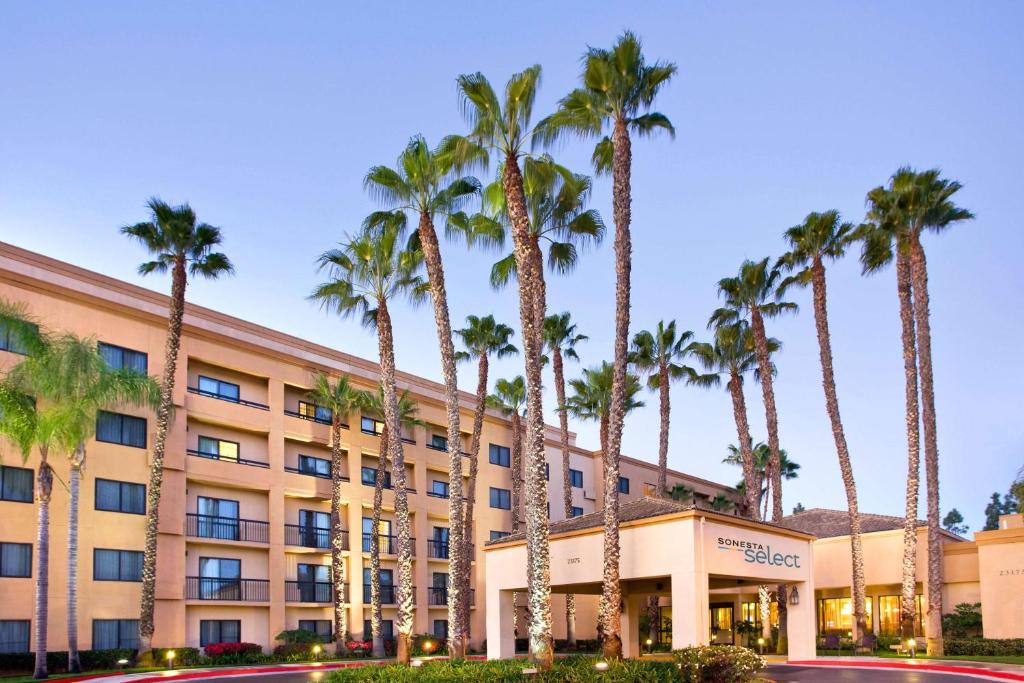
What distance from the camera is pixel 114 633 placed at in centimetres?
3491

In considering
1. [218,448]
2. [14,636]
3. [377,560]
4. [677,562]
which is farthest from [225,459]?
[677,562]

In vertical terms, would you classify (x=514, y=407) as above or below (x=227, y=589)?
above

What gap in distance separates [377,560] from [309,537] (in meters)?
3.40

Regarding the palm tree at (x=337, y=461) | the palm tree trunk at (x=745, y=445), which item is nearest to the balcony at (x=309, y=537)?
the palm tree at (x=337, y=461)

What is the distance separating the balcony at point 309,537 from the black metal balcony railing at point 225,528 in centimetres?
180

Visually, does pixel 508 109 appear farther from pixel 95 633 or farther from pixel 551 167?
Result: pixel 95 633

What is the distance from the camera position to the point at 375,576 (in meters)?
44.5

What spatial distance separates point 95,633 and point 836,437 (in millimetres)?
30232

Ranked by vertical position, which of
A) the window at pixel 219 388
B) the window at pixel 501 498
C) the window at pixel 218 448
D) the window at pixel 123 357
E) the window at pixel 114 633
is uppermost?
the window at pixel 123 357

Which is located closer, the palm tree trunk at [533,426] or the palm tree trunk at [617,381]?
the palm tree trunk at [533,426]

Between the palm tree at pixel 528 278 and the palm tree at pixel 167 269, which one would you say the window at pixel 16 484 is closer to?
the palm tree at pixel 167 269

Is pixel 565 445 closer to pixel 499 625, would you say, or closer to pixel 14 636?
pixel 499 625

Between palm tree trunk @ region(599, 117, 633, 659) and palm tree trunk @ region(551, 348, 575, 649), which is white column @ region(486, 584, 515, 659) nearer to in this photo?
palm tree trunk @ region(599, 117, 633, 659)

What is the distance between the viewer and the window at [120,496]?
35.4 meters
